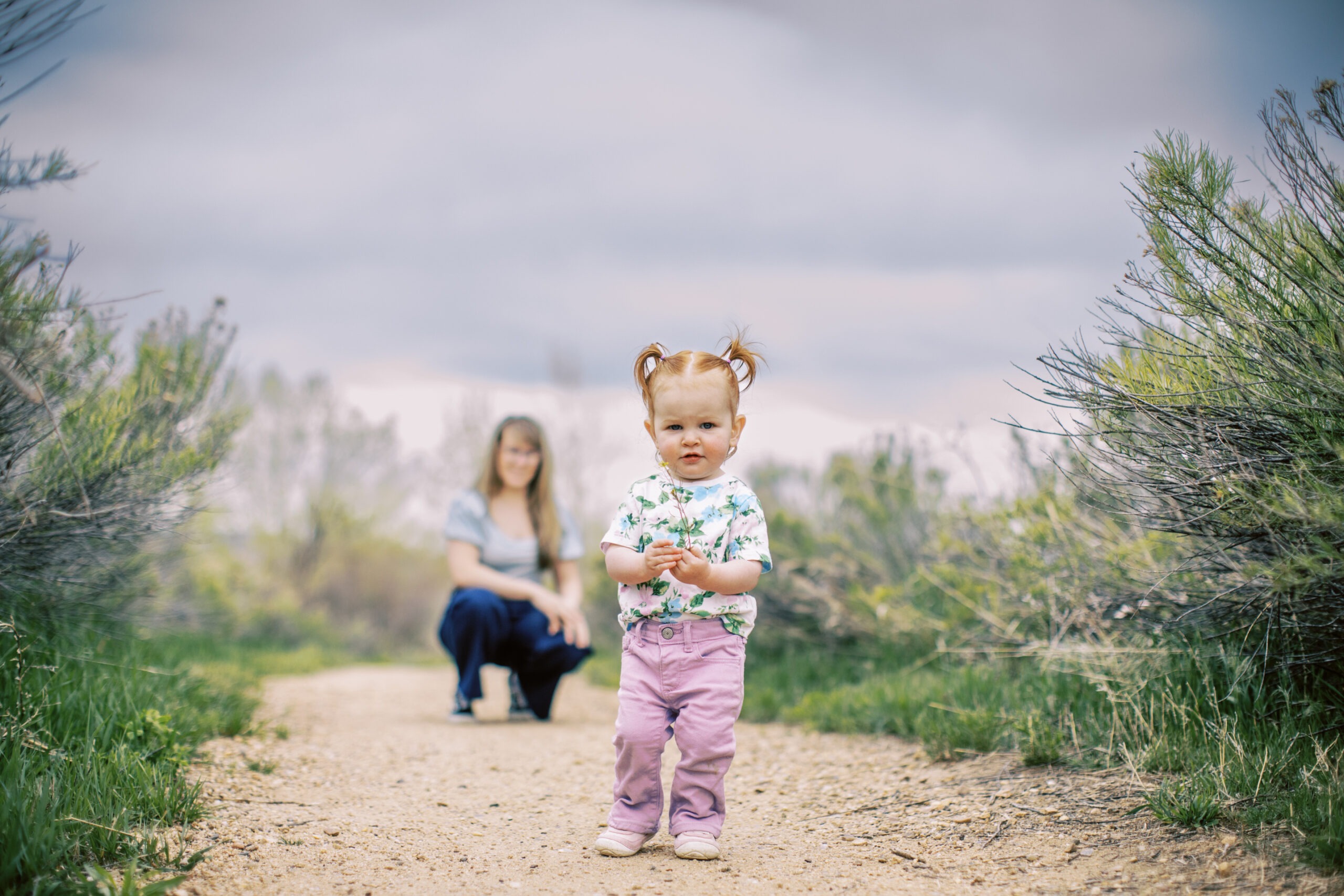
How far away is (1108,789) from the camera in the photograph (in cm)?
281

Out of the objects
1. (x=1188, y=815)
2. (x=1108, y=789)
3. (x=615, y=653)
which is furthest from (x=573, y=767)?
(x=615, y=653)

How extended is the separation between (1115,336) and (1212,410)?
1.24ft

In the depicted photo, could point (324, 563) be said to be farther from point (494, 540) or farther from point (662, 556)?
point (662, 556)

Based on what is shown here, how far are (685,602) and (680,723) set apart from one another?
13.5 inches

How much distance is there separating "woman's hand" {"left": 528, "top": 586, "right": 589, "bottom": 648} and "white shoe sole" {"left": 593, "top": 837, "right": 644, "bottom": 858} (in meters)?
2.28

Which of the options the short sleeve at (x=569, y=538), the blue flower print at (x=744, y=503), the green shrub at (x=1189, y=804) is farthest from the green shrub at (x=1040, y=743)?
the short sleeve at (x=569, y=538)

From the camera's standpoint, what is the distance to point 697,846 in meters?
2.54

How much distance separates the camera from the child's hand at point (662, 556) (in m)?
2.44

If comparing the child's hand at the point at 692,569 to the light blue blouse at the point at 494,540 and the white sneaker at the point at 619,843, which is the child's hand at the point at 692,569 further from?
the light blue blouse at the point at 494,540

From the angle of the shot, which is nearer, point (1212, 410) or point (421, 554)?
point (1212, 410)

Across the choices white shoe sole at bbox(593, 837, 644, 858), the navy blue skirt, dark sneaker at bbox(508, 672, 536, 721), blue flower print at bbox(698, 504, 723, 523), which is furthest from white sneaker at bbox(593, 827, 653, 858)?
dark sneaker at bbox(508, 672, 536, 721)

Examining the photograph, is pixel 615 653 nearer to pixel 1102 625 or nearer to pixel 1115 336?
pixel 1102 625

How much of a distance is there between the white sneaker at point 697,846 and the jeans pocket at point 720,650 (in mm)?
484

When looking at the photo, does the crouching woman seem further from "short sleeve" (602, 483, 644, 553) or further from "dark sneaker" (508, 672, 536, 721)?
"short sleeve" (602, 483, 644, 553)
